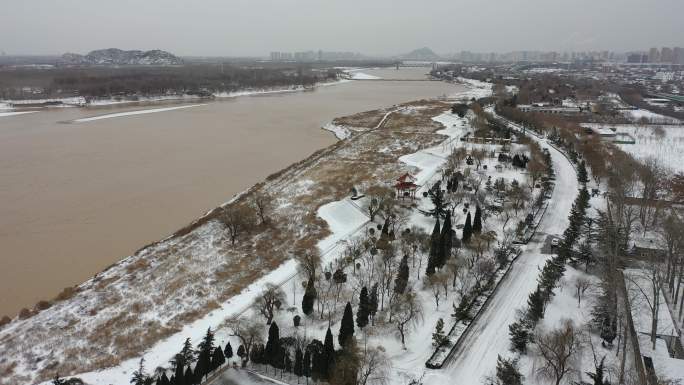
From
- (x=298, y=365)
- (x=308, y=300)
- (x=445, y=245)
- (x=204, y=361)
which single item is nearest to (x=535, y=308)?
(x=445, y=245)

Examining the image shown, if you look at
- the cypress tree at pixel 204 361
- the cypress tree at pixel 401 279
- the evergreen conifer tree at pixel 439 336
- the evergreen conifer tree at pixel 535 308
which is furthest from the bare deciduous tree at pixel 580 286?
the cypress tree at pixel 204 361

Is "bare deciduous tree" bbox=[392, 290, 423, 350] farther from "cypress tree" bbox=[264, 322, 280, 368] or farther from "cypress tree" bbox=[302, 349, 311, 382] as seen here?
"cypress tree" bbox=[264, 322, 280, 368]

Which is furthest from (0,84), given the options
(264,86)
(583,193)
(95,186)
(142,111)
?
(583,193)

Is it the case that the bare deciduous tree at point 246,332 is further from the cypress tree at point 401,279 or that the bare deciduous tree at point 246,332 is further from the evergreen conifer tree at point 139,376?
the cypress tree at point 401,279

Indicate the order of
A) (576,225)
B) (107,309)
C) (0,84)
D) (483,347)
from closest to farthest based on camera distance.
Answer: (483,347) < (107,309) < (576,225) < (0,84)

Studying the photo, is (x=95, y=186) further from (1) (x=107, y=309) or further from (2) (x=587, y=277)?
(2) (x=587, y=277)

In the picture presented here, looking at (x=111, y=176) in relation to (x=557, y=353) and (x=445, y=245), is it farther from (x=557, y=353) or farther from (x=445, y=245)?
(x=557, y=353)
